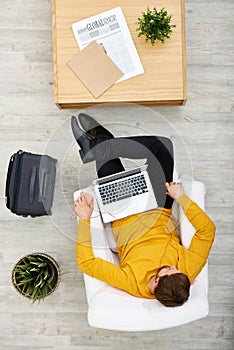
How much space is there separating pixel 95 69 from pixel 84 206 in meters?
0.60

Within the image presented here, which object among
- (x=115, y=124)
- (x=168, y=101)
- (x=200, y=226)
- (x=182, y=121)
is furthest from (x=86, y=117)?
(x=200, y=226)

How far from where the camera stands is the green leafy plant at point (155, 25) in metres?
2.09

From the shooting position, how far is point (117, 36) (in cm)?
220

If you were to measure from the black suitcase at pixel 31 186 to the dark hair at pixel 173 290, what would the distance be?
26.1 inches

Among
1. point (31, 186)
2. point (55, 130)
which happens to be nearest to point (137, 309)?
point (31, 186)

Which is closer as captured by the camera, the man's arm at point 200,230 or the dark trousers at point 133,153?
the man's arm at point 200,230

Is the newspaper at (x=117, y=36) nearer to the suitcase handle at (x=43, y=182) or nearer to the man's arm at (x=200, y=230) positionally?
the suitcase handle at (x=43, y=182)

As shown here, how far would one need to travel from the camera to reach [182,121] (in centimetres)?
254

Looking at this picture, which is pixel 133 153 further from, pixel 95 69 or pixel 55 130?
pixel 55 130

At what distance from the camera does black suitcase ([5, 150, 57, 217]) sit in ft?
7.13

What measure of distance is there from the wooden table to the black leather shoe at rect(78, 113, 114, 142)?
3.2 inches

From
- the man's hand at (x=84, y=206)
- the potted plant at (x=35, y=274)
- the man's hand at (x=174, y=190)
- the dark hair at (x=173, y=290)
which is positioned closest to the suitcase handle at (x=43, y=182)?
the man's hand at (x=84, y=206)

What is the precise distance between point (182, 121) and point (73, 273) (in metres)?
0.93

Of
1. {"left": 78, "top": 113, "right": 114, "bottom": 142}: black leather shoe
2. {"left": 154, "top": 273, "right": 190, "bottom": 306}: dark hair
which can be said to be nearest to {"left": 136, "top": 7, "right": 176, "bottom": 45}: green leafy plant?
{"left": 78, "top": 113, "right": 114, "bottom": 142}: black leather shoe
